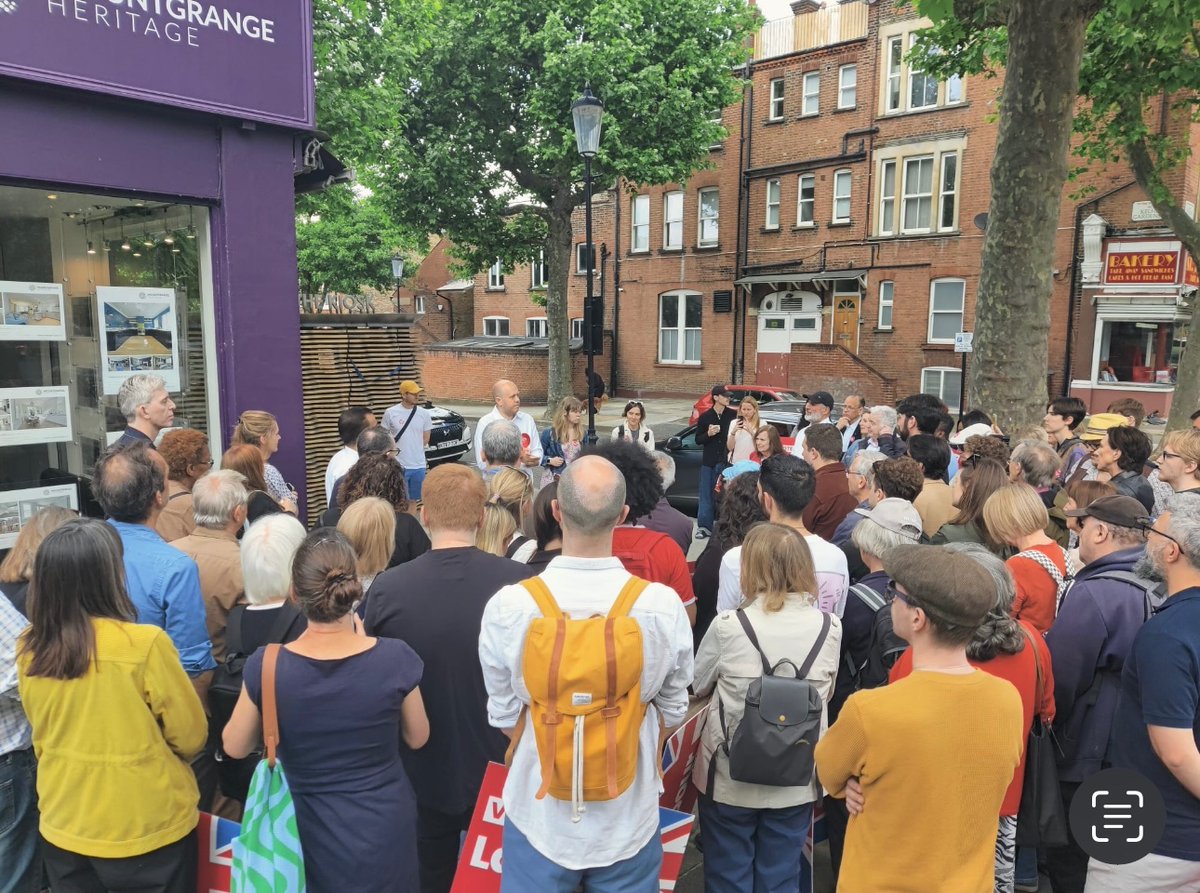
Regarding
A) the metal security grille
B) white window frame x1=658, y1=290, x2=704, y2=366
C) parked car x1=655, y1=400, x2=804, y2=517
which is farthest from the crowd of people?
white window frame x1=658, y1=290, x2=704, y2=366

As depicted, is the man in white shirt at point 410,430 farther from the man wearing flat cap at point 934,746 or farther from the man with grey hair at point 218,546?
the man wearing flat cap at point 934,746

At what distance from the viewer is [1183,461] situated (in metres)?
4.80

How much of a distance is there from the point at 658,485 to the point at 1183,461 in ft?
11.0

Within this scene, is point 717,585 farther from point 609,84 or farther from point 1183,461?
point 609,84

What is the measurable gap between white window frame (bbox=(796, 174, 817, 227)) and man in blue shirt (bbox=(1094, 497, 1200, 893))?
78.2 ft

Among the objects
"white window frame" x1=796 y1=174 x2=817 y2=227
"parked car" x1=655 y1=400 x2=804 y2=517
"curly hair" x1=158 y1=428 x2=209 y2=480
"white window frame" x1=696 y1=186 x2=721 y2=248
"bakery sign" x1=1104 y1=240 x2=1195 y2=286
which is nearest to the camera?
"curly hair" x1=158 y1=428 x2=209 y2=480

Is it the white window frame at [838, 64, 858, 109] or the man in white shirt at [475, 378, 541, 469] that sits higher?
the white window frame at [838, 64, 858, 109]

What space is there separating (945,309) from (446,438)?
1531 centimetres

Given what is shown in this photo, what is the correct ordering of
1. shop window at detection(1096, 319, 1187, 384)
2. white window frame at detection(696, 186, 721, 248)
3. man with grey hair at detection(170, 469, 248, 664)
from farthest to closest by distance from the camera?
white window frame at detection(696, 186, 721, 248) < shop window at detection(1096, 319, 1187, 384) < man with grey hair at detection(170, 469, 248, 664)

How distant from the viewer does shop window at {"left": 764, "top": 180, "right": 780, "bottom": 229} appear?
2566 centimetres

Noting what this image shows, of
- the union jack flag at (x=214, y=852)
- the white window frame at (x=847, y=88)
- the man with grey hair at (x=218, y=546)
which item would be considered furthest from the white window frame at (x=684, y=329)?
the union jack flag at (x=214, y=852)

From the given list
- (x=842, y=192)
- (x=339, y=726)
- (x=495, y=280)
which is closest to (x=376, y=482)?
(x=339, y=726)

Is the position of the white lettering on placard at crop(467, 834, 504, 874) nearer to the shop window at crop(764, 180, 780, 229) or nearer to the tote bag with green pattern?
Result: the tote bag with green pattern

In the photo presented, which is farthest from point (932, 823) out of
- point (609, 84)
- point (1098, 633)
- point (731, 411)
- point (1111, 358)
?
point (1111, 358)
